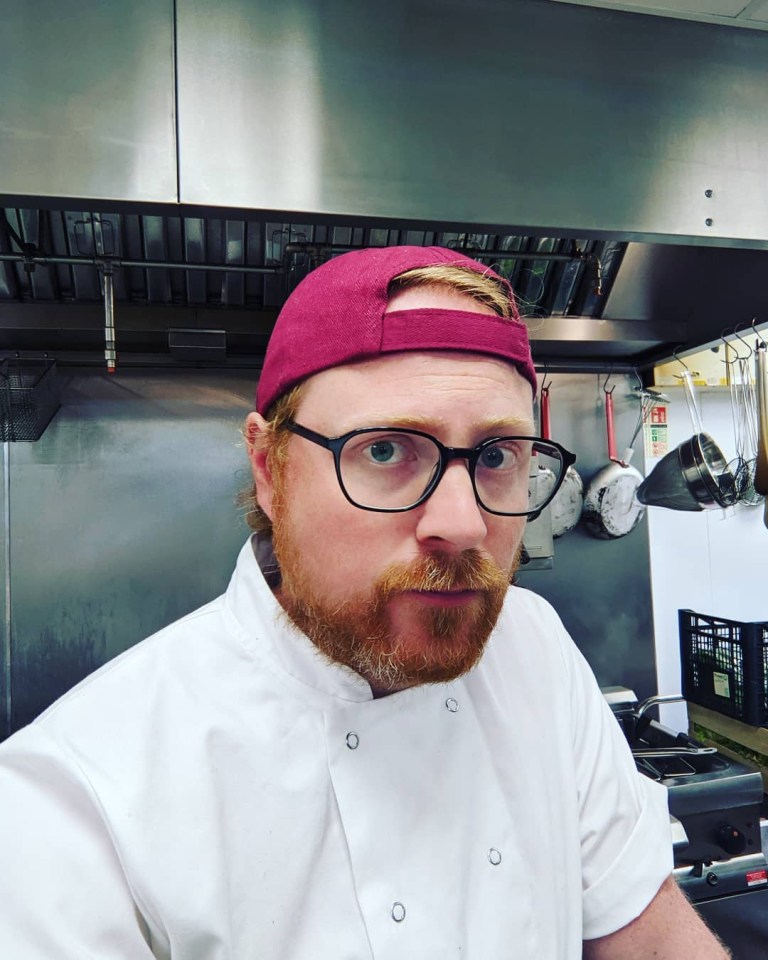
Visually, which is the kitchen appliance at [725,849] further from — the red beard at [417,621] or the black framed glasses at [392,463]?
the black framed glasses at [392,463]

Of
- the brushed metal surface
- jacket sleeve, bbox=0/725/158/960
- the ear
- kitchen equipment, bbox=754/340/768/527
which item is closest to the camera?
jacket sleeve, bbox=0/725/158/960

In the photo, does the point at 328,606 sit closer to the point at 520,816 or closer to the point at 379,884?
the point at 379,884

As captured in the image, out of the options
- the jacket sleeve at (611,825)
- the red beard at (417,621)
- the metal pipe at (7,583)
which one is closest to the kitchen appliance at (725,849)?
the jacket sleeve at (611,825)

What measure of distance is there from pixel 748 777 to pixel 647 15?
1.81 m

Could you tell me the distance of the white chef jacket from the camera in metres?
0.66

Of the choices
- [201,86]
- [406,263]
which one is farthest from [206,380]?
[406,263]

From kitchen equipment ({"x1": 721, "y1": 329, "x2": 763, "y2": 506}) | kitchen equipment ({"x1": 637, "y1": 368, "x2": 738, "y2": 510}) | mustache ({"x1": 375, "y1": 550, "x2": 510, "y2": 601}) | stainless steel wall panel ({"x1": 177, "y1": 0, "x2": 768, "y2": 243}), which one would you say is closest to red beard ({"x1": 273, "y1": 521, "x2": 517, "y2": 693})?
mustache ({"x1": 375, "y1": 550, "x2": 510, "y2": 601})

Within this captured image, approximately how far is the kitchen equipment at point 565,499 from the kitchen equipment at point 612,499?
55 millimetres

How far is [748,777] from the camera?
1.60 m

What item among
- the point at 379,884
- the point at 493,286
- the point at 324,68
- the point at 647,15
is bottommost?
the point at 379,884

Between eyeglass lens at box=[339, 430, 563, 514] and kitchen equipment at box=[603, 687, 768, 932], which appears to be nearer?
eyeglass lens at box=[339, 430, 563, 514]

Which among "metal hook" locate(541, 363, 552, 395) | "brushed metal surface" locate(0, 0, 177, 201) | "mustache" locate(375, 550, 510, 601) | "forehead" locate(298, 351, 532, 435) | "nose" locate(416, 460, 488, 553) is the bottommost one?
"mustache" locate(375, 550, 510, 601)

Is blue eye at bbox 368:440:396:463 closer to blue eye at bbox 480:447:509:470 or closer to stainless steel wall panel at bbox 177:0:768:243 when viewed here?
blue eye at bbox 480:447:509:470

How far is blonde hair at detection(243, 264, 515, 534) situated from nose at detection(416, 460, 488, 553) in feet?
0.69
